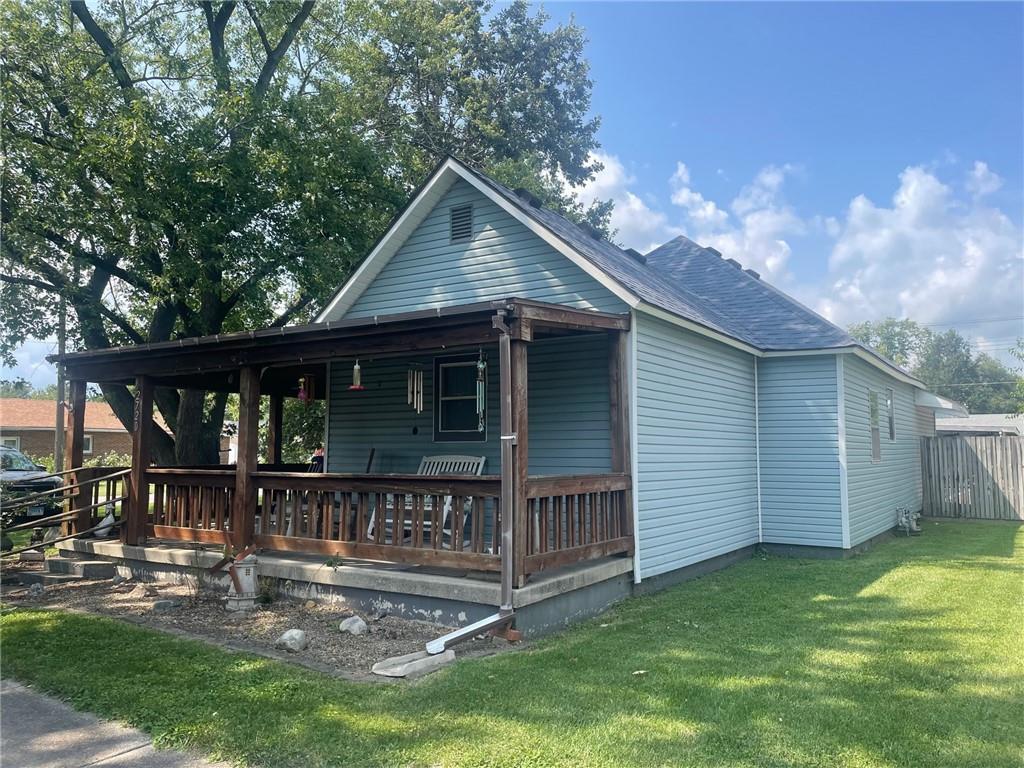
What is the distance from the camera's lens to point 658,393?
785cm

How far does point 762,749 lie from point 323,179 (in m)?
13.6

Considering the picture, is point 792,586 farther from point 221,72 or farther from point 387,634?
point 221,72

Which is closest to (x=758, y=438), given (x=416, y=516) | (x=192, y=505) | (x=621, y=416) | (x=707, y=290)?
(x=707, y=290)

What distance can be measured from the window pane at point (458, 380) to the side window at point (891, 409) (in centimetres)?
896

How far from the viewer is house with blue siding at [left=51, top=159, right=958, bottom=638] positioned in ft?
20.3

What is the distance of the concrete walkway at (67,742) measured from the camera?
347 cm

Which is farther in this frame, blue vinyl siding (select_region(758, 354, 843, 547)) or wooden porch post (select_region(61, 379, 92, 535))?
blue vinyl siding (select_region(758, 354, 843, 547))

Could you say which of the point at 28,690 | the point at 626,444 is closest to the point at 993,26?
the point at 626,444

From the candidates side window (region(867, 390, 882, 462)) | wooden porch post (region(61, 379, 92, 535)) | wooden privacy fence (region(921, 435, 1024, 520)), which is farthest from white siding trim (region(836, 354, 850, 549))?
wooden porch post (region(61, 379, 92, 535))

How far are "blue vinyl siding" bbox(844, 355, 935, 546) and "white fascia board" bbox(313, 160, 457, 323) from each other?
6.79 metres

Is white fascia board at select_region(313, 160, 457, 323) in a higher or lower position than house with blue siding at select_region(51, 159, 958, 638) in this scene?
higher

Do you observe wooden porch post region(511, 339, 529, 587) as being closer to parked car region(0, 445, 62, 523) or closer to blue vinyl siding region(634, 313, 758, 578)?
blue vinyl siding region(634, 313, 758, 578)

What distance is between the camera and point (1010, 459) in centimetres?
1503

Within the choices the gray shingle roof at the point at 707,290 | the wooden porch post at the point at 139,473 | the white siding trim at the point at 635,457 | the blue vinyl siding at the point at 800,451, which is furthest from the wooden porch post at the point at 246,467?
the blue vinyl siding at the point at 800,451
